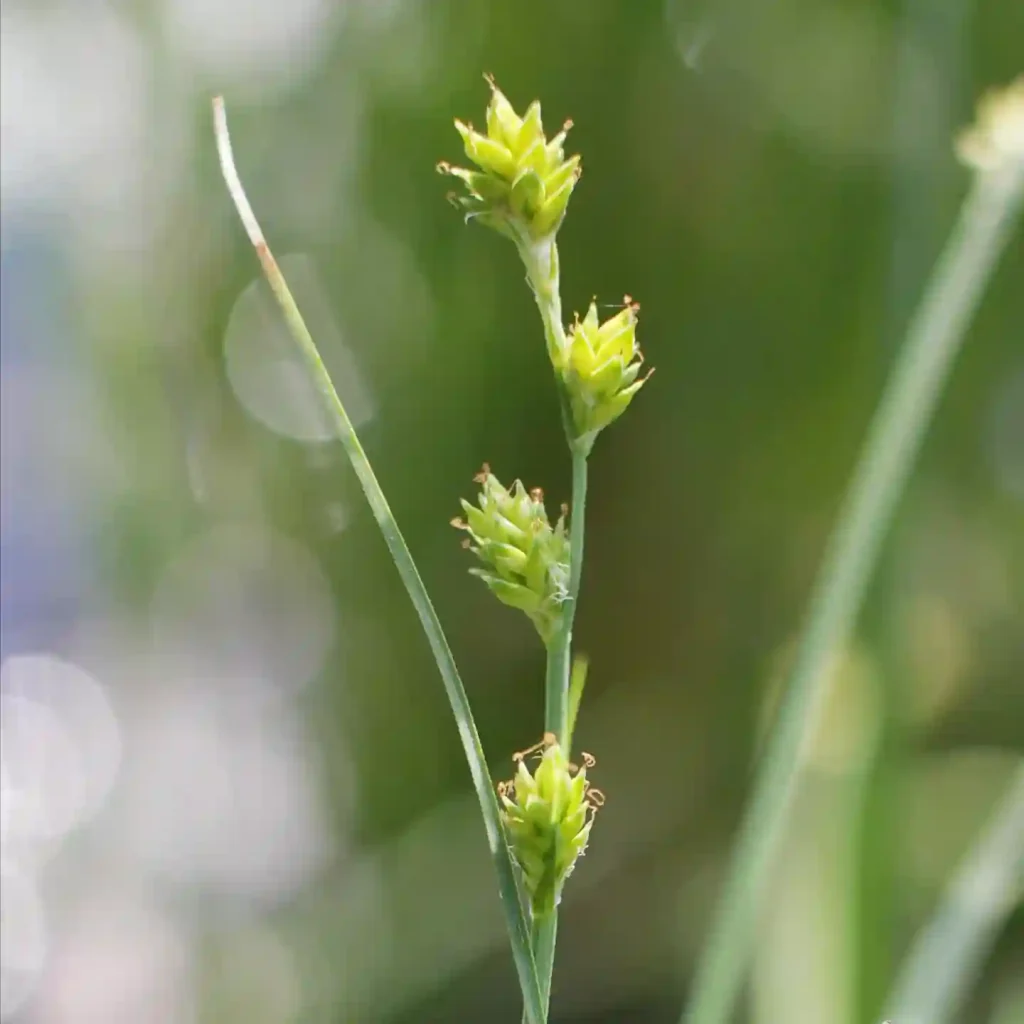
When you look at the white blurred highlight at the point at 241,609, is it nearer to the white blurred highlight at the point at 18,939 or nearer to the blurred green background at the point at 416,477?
the blurred green background at the point at 416,477

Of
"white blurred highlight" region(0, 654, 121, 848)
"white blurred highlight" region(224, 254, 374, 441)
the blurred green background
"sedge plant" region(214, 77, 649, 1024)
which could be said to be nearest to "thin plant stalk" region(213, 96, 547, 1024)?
"sedge plant" region(214, 77, 649, 1024)

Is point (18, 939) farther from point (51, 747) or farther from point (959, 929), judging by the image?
point (959, 929)

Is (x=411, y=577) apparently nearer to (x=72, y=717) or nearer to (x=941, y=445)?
(x=941, y=445)

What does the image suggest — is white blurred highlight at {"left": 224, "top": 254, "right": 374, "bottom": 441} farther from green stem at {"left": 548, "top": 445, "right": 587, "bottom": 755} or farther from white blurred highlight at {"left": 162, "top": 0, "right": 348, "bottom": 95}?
green stem at {"left": 548, "top": 445, "right": 587, "bottom": 755}

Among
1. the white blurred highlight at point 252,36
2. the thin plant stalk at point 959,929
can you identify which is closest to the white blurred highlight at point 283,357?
the white blurred highlight at point 252,36

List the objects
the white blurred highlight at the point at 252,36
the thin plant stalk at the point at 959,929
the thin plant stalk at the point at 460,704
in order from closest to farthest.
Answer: the thin plant stalk at the point at 460,704, the thin plant stalk at the point at 959,929, the white blurred highlight at the point at 252,36

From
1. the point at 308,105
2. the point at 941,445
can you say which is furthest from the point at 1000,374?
the point at 308,105

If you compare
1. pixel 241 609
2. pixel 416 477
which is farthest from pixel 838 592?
pixel 241 609
